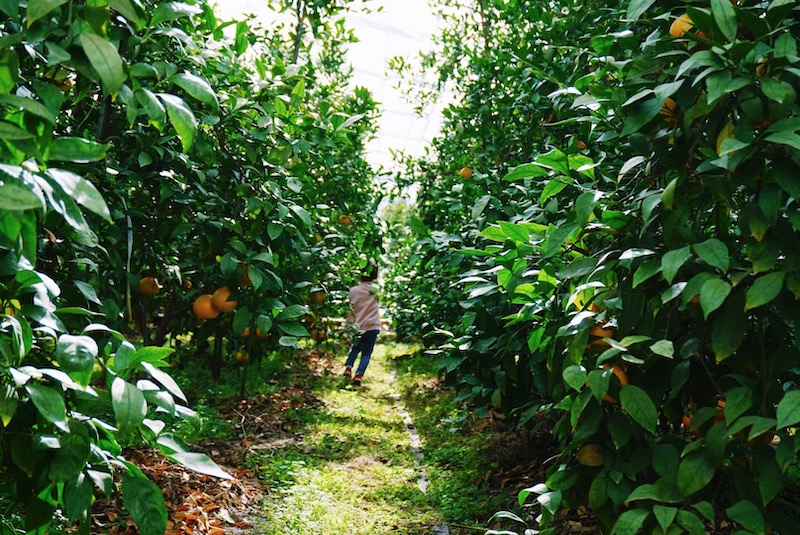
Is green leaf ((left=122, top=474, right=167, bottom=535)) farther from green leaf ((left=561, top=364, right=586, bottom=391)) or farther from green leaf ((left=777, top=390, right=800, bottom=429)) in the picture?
green leaf ((left=777, top=390, right=800, bottom=429))

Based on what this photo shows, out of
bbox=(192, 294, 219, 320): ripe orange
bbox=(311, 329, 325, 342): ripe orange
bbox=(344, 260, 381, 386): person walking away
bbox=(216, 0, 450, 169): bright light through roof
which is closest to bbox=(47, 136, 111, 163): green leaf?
bbox=(192, 294, 219, 320): ripe orange

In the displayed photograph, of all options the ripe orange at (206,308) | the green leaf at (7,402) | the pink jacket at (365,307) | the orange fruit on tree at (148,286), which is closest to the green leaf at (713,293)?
the green leaf at (7,402)

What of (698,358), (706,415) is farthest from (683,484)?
(698,358)

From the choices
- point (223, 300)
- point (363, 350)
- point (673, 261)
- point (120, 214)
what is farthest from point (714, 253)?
point (363, 350)

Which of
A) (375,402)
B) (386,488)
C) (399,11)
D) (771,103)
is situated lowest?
(375,402)

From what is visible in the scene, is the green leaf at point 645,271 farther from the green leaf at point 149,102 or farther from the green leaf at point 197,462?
the green leaf at point 149,102

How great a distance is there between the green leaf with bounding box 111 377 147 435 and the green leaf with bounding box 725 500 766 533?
913 mm

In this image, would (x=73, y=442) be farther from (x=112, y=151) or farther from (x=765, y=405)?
(x=112, y=151)

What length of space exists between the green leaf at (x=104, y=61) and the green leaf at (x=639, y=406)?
929 millimetres

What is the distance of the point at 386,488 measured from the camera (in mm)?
3447

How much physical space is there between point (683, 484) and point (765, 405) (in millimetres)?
198

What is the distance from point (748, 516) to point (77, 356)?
1048 millimetres

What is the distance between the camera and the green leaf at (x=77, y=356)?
0.95 meters

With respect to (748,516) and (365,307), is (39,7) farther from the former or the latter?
(365,307)
